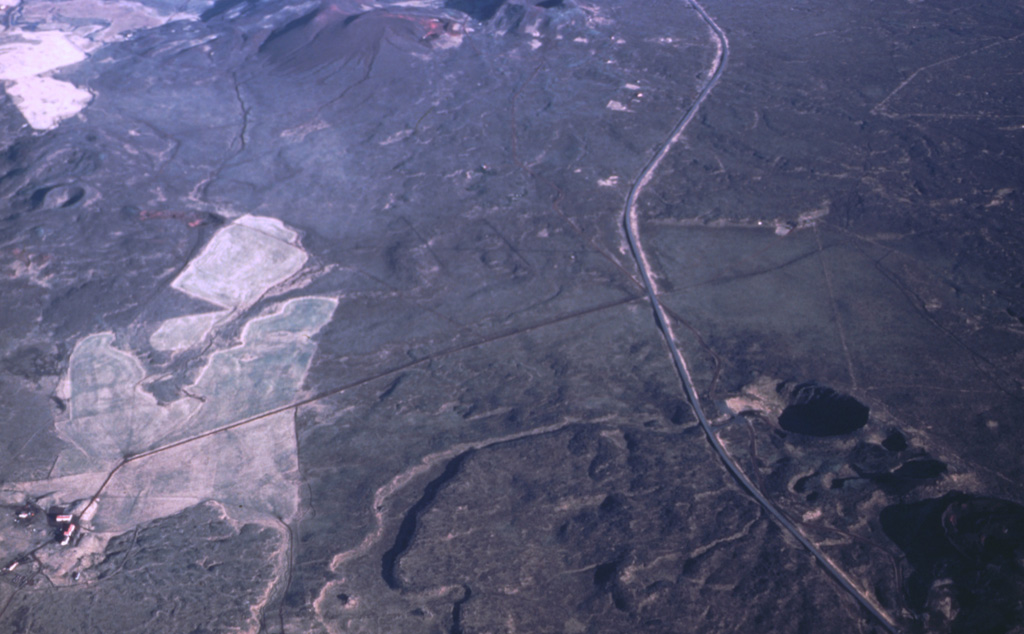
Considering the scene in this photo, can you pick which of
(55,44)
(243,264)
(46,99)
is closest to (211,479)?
(243,264)

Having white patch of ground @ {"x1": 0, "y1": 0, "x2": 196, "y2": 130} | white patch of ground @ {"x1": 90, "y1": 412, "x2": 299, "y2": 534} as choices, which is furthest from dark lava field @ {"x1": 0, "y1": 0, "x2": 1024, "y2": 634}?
white patch of ground @ {"x1": 0, "y1": 0, "x2": 196, "y2": 130}

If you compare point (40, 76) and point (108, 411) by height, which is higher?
point (40, 76)

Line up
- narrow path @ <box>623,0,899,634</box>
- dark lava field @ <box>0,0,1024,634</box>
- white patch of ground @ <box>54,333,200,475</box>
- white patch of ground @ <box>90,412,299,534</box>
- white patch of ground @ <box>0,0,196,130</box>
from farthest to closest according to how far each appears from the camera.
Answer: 1. white patch of ground @ <box>0,0,196,130</box>
2. white patch of ground @ <box>54,333,200,475</box>
3. white patch of ground @ <box>90,412,299,534</box>
4. dark lava field @ <box>0,0,1024,634</box>
5. narrow path @ <box>623,0,899,634</box>

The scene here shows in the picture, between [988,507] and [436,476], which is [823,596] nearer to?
[988,507]

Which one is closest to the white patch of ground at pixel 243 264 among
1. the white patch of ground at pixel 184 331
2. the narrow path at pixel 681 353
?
the white patch of ground at pixel 184 331

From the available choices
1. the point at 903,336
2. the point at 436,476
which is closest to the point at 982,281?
the point at 903,336

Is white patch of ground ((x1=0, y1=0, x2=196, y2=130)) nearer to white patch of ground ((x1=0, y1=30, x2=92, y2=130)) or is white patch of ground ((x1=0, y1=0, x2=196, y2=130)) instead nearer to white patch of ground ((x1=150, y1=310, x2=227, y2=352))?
white patch of ground ((x1=0, y1=30, x2=92, y2=130))

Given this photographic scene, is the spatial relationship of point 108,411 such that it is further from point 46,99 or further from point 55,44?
point 55,44

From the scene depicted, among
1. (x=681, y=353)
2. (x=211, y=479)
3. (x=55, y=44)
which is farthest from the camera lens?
(x=55, y=44)
